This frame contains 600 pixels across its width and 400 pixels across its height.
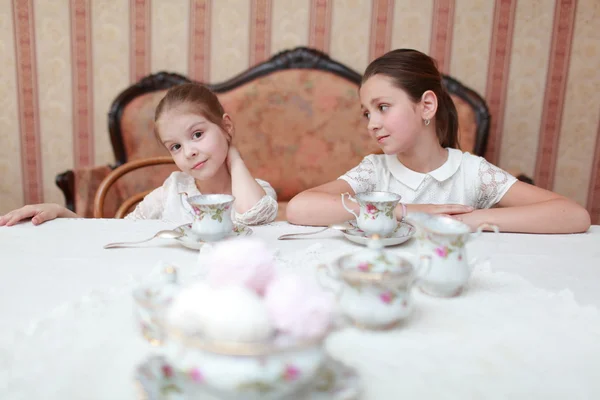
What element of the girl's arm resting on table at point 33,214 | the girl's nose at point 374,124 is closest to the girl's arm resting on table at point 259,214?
the girl's nose at point 374,124

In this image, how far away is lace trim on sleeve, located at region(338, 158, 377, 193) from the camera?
1.62 metres

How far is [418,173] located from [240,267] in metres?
1.19

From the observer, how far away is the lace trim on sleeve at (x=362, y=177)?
1.62 meters

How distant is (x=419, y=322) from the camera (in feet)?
2.48

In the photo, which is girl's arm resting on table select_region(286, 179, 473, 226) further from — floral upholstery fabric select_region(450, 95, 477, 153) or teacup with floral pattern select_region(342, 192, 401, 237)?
floral upholstery fabric select_region(450, 95, 477, 153)

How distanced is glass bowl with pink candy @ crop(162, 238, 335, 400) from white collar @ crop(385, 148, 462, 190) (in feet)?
3.79

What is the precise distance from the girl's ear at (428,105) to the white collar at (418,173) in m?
0.16

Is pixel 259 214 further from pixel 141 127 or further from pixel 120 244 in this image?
pixel 141 127

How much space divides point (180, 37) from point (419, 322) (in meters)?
2.32

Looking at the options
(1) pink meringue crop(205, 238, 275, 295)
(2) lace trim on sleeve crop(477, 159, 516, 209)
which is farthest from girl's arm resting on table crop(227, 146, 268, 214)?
(1) pink meringue crop(205, 238, 275, 295)

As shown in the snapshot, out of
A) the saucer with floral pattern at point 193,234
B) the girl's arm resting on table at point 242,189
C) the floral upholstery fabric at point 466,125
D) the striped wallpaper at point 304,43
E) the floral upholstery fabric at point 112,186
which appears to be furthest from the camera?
the striped wallpaper at point 304,43

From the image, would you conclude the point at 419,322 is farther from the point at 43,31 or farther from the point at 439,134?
the point at 43,31

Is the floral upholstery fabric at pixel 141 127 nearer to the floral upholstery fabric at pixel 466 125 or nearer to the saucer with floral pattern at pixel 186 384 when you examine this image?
the floral upholstery fabric at pixel 466 125

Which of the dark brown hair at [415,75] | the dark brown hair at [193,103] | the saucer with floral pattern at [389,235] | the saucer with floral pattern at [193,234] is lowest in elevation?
the saucer with floral pattern at [193,234]
